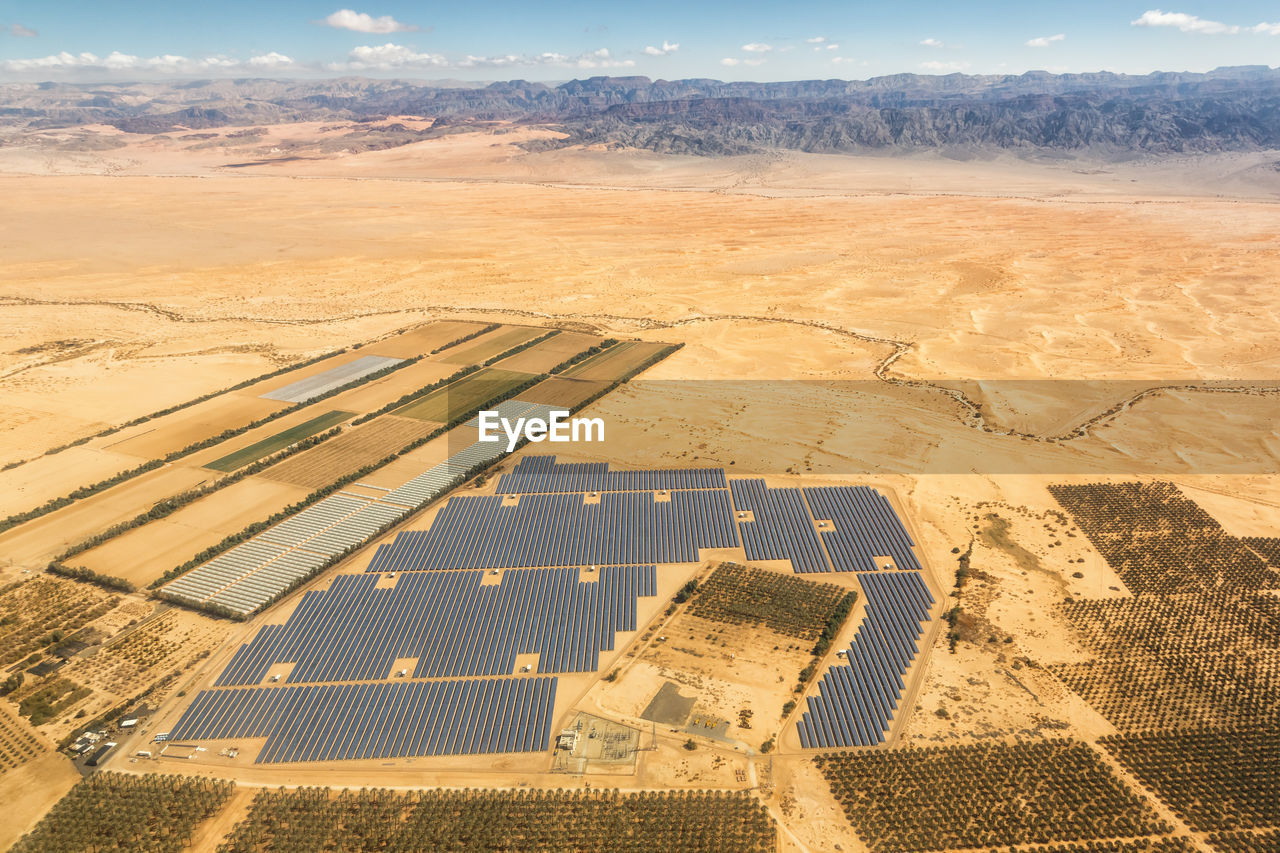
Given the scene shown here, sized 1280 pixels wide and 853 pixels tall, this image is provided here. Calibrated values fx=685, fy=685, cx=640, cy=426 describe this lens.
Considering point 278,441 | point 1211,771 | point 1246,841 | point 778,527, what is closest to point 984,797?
point 1246,841

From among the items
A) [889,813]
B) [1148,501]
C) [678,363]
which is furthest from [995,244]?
[889,813]

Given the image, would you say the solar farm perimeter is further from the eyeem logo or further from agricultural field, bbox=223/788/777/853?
the eyeem logo

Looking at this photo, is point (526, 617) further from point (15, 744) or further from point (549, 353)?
point (549, 353)

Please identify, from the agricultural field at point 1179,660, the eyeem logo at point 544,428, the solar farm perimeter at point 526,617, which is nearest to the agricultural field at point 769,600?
the solar farm perimeter at point 526,617

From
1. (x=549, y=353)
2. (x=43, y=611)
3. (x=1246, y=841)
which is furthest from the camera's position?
(x=549, y=353)

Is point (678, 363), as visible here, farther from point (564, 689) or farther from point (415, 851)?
point (415, 851)

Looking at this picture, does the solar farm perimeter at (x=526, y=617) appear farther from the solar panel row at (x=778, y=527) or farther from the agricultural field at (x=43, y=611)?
the agricultural field at (x=43, y=611)
